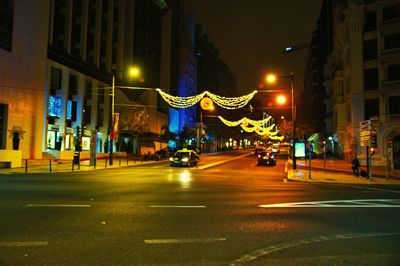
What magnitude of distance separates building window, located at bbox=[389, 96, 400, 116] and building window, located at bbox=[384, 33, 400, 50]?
17.7 ft

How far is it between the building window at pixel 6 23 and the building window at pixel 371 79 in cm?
3712

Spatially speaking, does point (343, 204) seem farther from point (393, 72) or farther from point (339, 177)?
point (393, 72)

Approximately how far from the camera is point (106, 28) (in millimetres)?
65812

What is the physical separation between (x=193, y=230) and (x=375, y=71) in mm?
40258

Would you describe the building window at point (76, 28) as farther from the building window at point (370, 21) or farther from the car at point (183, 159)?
the building window at point (370, 21)

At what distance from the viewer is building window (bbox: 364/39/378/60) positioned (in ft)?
140

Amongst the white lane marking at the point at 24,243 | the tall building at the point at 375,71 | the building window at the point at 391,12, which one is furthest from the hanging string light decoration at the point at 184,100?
the white lane marking at the point at 24,243

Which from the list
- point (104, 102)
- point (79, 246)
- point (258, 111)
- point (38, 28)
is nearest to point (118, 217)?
point (79, 246)

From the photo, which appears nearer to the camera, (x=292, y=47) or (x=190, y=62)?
(x=292, y=47)

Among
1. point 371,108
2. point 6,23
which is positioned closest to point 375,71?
point 371,108

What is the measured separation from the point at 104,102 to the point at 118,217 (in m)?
50.8

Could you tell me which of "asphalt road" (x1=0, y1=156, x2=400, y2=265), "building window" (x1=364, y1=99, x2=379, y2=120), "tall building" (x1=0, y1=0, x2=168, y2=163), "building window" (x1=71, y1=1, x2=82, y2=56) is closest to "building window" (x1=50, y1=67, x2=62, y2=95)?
"tall building" (x1=0, y1=0, x2=168, y2=163)

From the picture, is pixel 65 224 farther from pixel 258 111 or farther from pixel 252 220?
pixel 258 111

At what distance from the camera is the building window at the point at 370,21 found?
42984 millimetres
